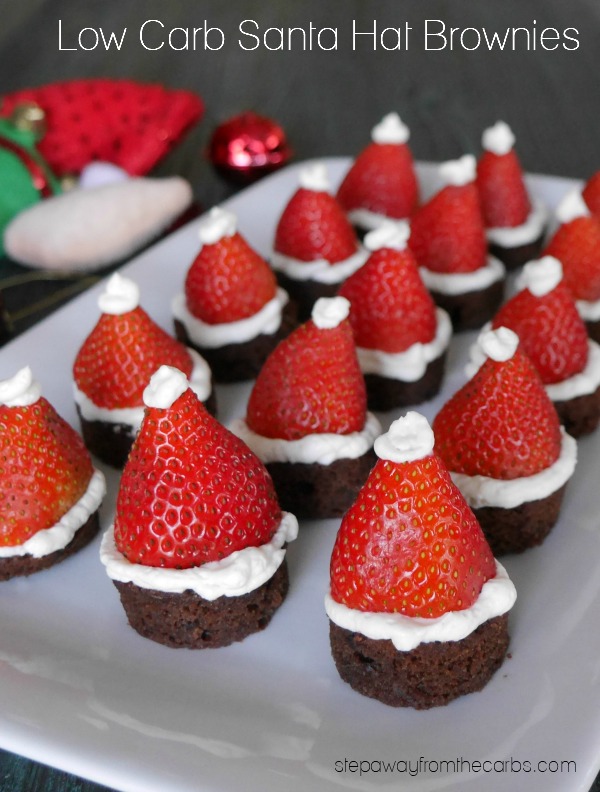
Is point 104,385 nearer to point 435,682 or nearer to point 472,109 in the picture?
point 435,682

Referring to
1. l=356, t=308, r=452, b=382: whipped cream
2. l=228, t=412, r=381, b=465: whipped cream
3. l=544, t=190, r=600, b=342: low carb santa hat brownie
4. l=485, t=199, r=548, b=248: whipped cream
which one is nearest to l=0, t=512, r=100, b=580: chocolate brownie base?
l=228, t=412, r=381, b=465: whipped cream

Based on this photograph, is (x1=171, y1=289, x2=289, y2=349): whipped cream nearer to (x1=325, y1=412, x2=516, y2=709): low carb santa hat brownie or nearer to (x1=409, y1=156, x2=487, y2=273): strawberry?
(x1=409, y1=156, x2=487, y2=273): strawberry

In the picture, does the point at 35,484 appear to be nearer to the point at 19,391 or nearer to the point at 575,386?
the point at 19,391

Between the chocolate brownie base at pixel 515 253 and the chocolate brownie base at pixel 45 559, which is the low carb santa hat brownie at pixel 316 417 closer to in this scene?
the chocolate brownie base at pixel 45 559

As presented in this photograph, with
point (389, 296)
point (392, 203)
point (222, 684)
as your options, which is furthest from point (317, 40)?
point (222, 684)

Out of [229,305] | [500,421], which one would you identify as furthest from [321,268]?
[500,421]

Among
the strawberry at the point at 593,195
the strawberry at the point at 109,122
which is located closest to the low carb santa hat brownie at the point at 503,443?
the strawberry at the point at 593,195
